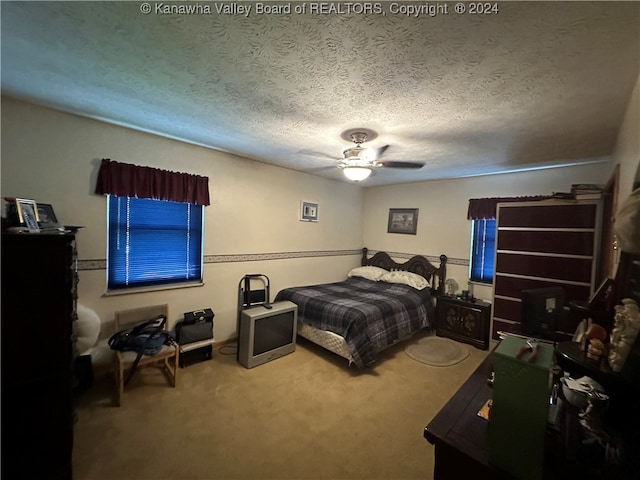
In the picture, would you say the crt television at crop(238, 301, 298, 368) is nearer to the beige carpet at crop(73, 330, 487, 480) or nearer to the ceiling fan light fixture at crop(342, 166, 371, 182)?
the beige carpet at crop(73, 330, 487, 480)

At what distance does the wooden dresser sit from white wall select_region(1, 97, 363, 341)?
1249mm

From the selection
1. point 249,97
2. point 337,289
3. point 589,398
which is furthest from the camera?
point 337,289

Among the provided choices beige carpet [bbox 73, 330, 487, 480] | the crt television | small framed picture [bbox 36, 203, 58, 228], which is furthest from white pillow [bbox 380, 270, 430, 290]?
small framed picture [bbox 36, 203, 58, 228]

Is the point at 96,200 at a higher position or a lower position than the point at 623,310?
higher

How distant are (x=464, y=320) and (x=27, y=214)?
4559 mm

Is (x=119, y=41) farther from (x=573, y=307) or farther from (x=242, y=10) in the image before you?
(x=573, y=307)

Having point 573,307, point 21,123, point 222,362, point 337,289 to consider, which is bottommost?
point 222,362

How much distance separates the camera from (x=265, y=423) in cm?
211

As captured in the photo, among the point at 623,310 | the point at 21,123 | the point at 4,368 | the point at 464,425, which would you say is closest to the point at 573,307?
the point at 623,310

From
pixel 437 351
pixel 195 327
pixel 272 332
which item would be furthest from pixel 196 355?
pixel 437 351

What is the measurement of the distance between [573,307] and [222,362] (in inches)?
121

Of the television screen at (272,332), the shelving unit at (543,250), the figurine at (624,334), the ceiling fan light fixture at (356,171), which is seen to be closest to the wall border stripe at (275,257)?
the shelving unit at (543,250)

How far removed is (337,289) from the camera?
416 centimetres

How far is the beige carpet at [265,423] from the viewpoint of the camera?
1717mm
